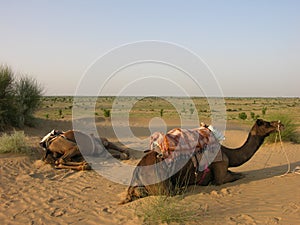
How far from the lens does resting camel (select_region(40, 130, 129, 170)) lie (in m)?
10.1

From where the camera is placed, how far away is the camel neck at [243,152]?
310 inches

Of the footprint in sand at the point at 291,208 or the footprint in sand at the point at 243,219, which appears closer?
the footprint in sand at the point at 243,219

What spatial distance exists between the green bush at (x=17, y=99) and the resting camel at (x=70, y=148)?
686cm

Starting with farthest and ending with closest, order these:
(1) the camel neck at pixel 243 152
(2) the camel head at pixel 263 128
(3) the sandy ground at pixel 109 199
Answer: (2) the camel head at pixel 263 128
(1) the camel neck at pixel 243 152
(3) the sandy ground at pixel 109 199

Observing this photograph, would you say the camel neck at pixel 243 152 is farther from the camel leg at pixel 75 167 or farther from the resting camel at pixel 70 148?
the resting camel at pixel 70 148

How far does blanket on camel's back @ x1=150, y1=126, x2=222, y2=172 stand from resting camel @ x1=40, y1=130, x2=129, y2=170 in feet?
11.8

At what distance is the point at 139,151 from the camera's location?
44.2 feet

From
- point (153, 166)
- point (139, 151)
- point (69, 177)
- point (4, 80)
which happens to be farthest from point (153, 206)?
point (4, 80)

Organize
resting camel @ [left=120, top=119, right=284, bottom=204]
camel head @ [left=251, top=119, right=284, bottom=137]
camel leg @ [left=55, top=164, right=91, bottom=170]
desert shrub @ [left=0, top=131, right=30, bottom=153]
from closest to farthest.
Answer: resting camel @ [left=120, top=119, right=284, bottom=204]
camel head @ [left=251, top=119, right=284, bottom=137]
camel leg @ [left=55, top=164, right=91, bottom=170]
desert shrub @ [left=0, top=131, right=30, bottom=153]

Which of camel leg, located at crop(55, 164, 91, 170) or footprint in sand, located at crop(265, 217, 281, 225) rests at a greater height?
footprint in sand, located at crop(265, 217, 281, 225)

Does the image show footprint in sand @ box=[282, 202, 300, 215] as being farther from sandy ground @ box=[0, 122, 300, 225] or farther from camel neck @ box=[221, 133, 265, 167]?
camel neck @ box=[221, 133, 265, 167]

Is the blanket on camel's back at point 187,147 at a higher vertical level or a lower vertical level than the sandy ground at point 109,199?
higher

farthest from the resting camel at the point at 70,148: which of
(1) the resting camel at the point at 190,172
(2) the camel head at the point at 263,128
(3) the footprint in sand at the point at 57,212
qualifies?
(2) the camel head at the point at 263,128

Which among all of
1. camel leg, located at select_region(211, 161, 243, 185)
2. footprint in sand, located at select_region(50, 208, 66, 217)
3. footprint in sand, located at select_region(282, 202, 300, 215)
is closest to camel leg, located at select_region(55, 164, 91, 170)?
footprint in sand, located at select_region(50, 208, 66, 217)
